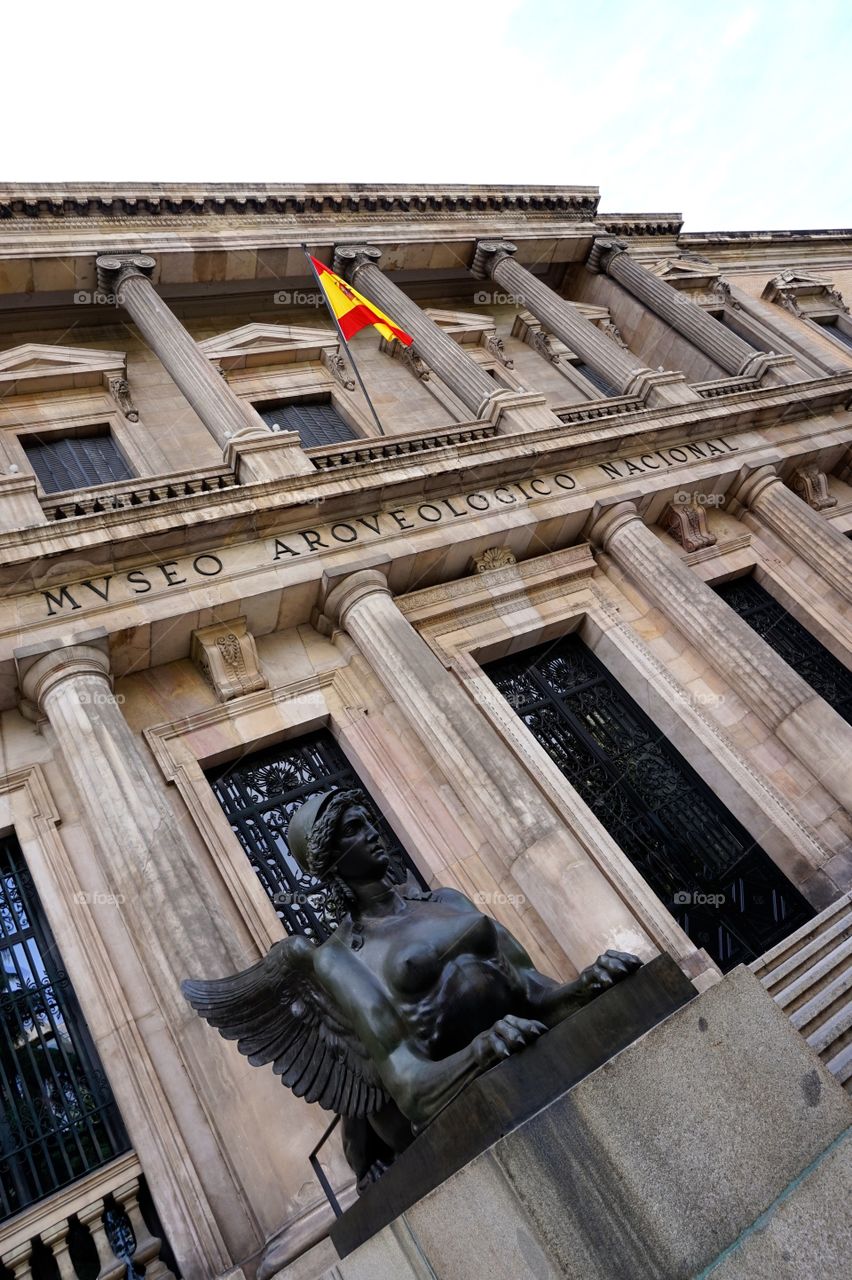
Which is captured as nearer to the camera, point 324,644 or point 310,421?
point 324,644

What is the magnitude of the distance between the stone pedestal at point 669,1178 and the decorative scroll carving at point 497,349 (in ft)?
53.8

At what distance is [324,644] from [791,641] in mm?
8156

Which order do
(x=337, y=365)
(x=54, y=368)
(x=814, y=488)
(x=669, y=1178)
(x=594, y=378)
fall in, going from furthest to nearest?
(x=594, y=378) → (x=337, y=365) → (x=814, y=488) → (x=54, y=368) → (x=669, y=1178)

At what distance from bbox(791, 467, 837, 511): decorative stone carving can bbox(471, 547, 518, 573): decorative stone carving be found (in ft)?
22.9

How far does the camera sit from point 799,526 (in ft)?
47.4

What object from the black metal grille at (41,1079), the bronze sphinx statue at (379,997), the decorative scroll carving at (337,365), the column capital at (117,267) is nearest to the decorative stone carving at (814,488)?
the decorative scroll carving at (337,365)

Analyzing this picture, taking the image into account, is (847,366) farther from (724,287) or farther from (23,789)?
(23,789)

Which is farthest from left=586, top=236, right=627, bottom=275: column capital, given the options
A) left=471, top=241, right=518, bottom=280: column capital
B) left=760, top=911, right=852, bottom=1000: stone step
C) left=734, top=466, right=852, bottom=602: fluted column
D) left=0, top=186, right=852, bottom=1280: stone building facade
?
left=760, top=911, right=852, bottom=1000: stone step

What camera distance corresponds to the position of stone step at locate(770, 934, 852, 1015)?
6371 mm

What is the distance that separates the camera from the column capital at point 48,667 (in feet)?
29.0

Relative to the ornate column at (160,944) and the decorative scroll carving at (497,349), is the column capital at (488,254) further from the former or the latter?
the ornate column at (160,944)

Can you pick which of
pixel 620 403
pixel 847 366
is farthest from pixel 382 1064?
pixel 847 366

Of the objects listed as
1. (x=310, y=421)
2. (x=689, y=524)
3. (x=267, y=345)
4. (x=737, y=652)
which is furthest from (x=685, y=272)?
(x=737, y=652)

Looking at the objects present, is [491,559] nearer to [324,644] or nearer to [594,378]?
[324,644]
